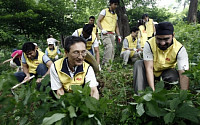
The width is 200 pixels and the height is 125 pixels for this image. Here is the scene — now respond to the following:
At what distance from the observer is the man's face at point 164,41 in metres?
2.46

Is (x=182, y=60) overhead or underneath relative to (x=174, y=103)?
overhead

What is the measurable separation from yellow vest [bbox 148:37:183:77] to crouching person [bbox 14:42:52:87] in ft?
6.86

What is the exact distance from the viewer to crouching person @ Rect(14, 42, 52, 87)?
12.3ft

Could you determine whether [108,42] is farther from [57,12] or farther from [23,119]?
[57,12]

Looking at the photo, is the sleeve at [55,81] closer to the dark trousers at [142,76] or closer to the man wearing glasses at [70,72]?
the man wearing glasses at [70,72]

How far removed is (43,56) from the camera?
3920mm

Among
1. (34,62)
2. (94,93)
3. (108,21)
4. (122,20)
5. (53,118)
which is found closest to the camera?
(53,118)

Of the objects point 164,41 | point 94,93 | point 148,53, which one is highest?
point 164,41

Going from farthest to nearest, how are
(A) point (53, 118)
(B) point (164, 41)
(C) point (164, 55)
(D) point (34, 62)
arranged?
(D) point (34, 62)
(C) point (164, 55)
(B) point (164, 41)
(A) point (53, 118)

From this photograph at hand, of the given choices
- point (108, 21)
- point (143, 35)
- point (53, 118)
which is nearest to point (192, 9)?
point (143, 35)

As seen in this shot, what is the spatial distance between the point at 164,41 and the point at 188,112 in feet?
4.48

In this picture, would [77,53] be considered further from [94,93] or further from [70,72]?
[94,93]

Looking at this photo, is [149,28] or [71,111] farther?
[149,28]

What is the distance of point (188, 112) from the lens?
4.30ft
